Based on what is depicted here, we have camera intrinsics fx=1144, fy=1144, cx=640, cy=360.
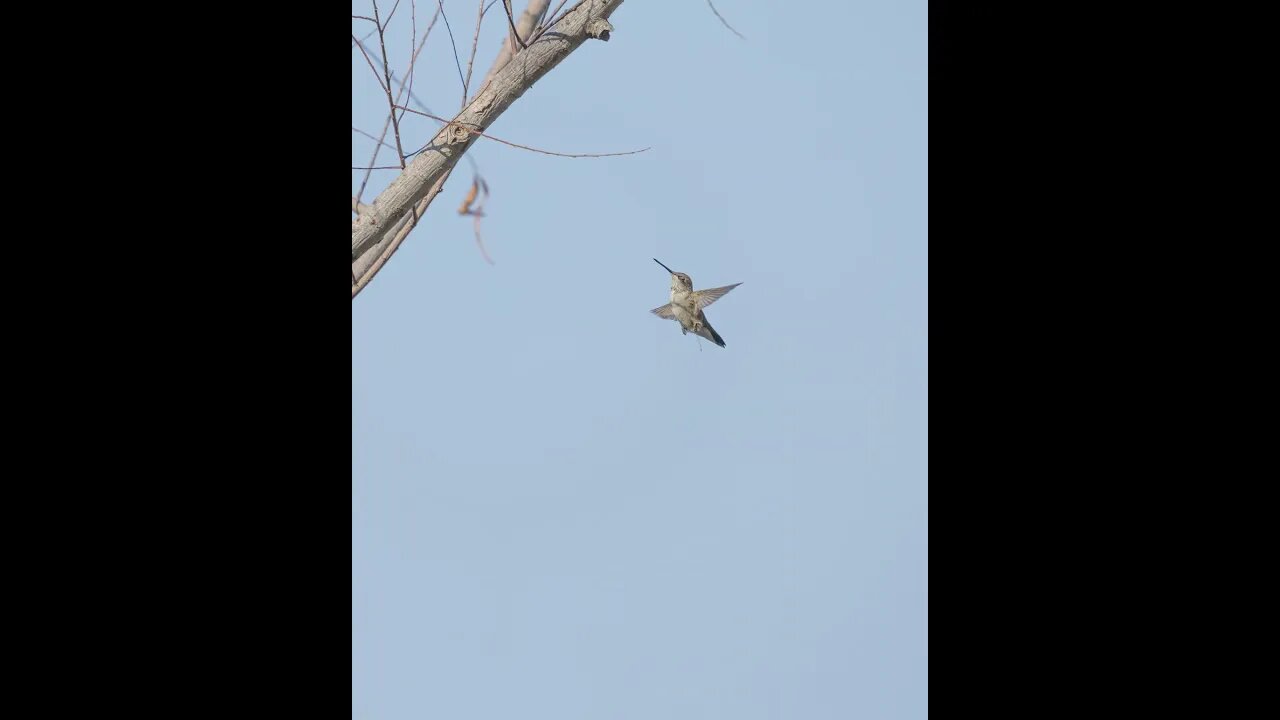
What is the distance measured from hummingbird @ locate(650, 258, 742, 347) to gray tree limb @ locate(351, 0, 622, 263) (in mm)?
881

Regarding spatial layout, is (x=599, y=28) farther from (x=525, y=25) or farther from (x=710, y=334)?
(x=710, y=334)

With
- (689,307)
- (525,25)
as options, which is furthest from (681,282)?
(525,25)

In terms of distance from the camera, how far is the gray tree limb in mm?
1670

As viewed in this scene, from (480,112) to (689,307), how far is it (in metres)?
0.95

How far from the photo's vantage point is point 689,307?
256 centimetres

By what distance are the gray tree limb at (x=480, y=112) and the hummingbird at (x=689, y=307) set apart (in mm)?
881

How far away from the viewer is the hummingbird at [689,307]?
255 cm

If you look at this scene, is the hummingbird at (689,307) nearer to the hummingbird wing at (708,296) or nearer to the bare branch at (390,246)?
the hummingbird wing at (708,296)
